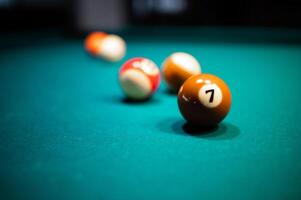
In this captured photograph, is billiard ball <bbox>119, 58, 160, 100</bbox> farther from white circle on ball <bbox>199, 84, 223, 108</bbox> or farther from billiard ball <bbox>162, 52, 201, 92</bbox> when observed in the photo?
white circle on ball <bbox>199, 84, 223, 108</bbox>

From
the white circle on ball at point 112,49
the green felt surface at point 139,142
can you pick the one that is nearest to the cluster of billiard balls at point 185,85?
the green felt surface at point 139,142

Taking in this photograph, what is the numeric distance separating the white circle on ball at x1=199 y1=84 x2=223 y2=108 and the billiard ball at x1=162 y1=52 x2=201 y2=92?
0.83m

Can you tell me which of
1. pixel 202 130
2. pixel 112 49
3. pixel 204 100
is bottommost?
pixel 112 49

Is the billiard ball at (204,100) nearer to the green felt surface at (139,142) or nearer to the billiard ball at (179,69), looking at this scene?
the green felt surface at (139,142)

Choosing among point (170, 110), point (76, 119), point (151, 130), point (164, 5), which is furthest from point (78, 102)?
point (164, 5)

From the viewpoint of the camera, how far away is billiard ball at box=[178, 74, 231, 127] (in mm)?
2230

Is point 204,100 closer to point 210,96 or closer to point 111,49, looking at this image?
point 210,96

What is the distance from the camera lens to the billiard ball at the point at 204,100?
2230 mm

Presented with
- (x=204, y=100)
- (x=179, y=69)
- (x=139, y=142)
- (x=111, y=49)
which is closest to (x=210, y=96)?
(x=204, y=100)

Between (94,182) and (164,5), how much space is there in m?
10.5

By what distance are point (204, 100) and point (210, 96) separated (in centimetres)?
4

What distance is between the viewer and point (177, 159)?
1886mm

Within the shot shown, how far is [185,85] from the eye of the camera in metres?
2.33

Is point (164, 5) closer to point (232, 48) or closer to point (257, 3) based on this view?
point (257, 3)
